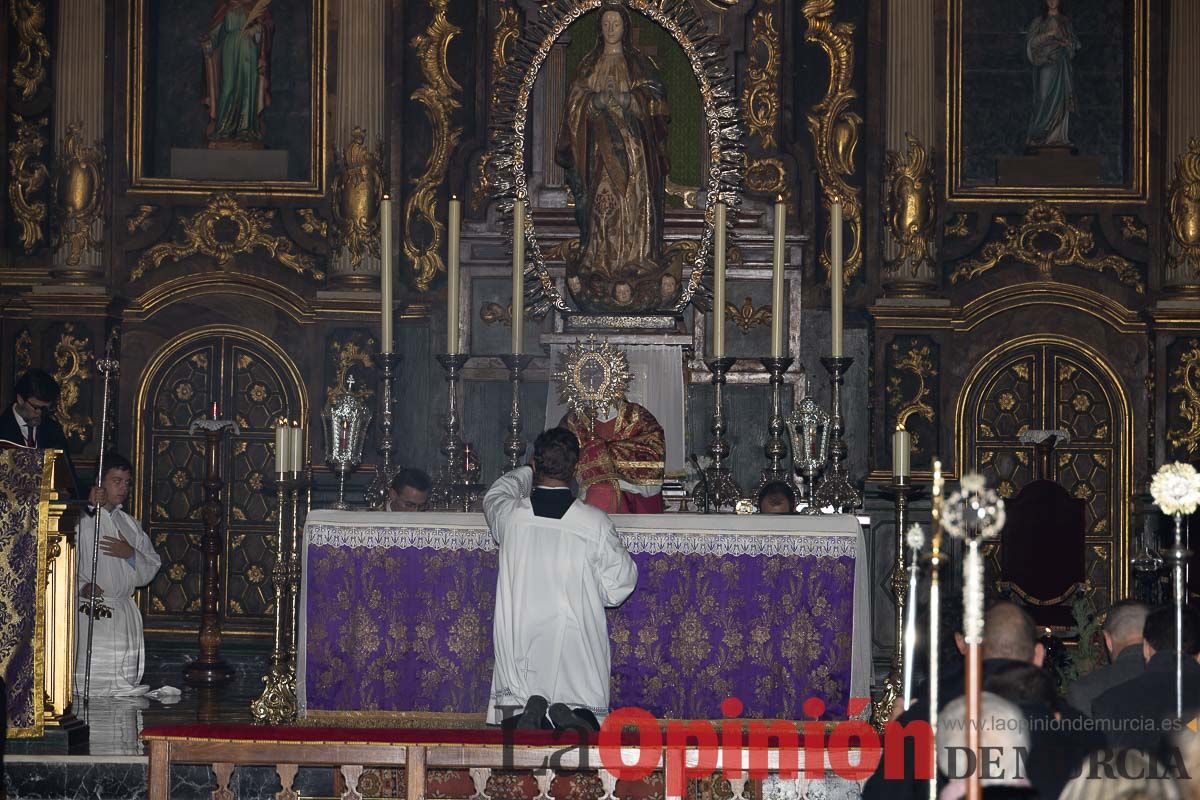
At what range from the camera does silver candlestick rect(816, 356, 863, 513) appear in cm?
869

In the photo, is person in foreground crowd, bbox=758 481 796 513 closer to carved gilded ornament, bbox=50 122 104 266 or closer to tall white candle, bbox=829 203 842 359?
tall white candle, bbox=829 203 842 359

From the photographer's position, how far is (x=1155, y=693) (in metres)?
5.81

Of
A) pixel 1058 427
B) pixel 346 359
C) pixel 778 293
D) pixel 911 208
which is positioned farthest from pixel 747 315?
pixel 778 293

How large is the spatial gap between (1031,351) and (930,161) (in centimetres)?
169

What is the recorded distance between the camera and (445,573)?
8.88 metres

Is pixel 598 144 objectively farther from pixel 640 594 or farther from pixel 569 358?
pixel 640 594

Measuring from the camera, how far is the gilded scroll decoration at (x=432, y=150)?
1352 centimetres

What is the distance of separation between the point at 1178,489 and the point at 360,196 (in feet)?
27.5

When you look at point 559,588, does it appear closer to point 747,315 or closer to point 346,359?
point 346,359

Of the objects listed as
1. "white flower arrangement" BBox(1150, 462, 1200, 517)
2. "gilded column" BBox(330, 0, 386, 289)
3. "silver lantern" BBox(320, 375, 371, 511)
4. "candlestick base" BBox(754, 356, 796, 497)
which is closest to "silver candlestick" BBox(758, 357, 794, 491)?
"candlestick base" BBox(754, 356, 796, 497)

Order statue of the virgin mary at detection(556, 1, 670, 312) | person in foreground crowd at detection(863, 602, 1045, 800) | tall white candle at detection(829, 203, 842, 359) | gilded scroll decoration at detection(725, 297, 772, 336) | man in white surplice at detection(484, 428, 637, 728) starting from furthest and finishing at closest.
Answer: gilded scroll decoration at detection(725, 297, 772, 336)
statue of the virgin mary at detection(556, 1, 670, 312)
tall white candle at detection(829, 203, 842, 359)
man in white surplice at detection(484, 428, 637, 728)
person in foreground crowd at detection(863, 602, 1045, 800)

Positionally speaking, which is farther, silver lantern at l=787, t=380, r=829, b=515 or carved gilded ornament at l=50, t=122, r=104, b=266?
carved gilded ornament at l=50, t=122, r=104, b=266

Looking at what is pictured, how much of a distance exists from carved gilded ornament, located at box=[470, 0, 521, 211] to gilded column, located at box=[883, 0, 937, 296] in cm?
299

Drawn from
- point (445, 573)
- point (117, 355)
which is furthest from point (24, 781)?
point (117, 355)
